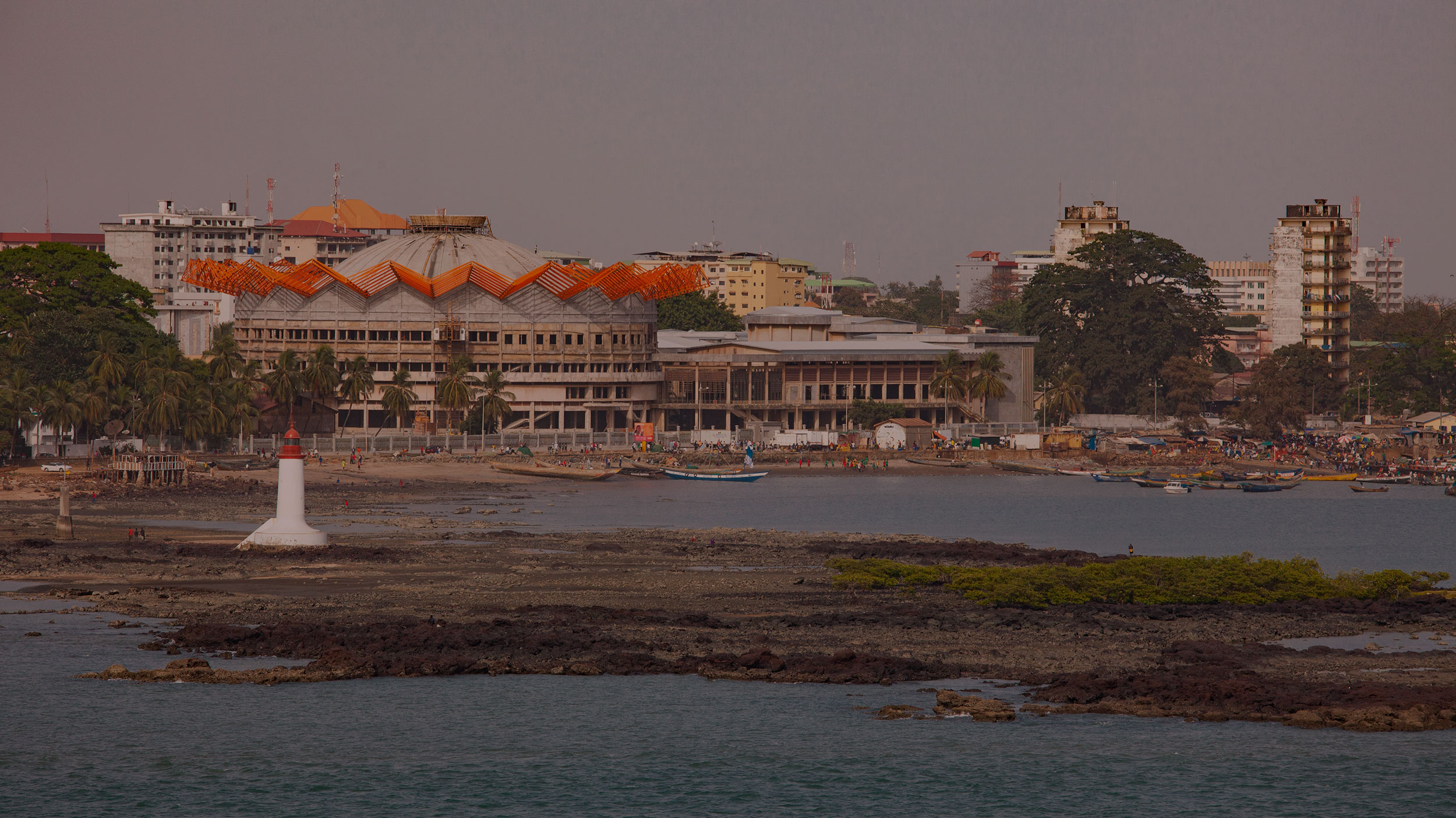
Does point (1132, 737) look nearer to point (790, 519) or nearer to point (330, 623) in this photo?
point (330, 623)

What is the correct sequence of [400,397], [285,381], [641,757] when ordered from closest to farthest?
[641,757] → [285,381] → [400,397]

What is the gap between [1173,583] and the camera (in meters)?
45.5

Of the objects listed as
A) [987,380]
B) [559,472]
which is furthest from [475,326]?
[987,380]

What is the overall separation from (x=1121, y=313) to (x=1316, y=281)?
20.2 metres

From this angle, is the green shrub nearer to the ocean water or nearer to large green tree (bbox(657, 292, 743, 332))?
the ocean water

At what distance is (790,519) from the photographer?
78500 millimetres

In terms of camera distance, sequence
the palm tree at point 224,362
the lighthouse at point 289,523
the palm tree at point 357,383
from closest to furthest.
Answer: the lighthouse at point 289,523 < the palm tree at point 224,362 < the palm tree at point 357,383

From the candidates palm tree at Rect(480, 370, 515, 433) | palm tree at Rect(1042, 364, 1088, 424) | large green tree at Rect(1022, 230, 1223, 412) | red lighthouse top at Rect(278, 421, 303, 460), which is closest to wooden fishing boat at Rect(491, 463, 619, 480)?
palm tree at Rect(480, 370, 515, 433)

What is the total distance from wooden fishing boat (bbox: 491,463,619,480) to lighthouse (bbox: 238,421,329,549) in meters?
45.7

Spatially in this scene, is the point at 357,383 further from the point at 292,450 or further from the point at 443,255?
the point at 292,450

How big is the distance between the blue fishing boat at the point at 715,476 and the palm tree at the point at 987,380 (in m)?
37.5

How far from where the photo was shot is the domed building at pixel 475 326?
416ft

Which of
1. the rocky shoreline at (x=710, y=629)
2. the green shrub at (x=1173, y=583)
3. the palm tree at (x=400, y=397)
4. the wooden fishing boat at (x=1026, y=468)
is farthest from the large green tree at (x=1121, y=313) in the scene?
the green shrub at (x=1173, y=583)

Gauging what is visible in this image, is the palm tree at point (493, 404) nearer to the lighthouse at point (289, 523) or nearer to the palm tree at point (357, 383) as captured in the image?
the palm tree at point (357, 383)
